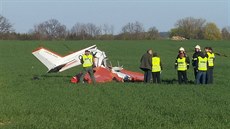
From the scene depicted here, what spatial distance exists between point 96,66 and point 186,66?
454 cm

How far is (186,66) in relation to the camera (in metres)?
20.1

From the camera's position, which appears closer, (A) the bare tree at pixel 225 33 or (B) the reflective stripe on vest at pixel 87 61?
(B) the reflective stripe on vest at pixel 87 61

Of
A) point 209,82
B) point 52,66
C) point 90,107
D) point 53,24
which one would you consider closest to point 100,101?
point 90,107

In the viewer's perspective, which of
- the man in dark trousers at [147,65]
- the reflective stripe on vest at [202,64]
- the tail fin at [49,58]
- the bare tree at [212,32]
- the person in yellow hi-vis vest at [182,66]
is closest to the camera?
the reflective stripe on vest at [202,64]

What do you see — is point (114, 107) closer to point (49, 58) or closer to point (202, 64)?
point (202, 64)

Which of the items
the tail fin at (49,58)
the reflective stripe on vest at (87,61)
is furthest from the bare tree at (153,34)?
the reflective stripe on vest at (87,61)

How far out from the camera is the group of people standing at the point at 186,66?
64.1ft

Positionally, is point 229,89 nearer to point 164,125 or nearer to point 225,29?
point 164,125

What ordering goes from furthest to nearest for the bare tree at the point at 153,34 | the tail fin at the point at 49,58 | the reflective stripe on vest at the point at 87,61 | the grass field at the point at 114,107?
the bare tree at the point at 153,34 < the tail fin at the point at 49,58 < the reflective stripe on vest at the point at 87,61 < the grass field at the point at 114,107

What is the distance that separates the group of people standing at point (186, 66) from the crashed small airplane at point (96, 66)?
1.30 m

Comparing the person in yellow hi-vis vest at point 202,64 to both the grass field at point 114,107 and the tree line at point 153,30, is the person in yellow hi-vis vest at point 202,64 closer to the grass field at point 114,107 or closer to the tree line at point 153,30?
the grass field at point 114,107

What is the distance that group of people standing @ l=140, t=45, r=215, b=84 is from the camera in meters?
19.5

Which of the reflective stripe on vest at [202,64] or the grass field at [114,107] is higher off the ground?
the reflective stripe on vest at [202,64]

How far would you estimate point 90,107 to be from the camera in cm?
1276
